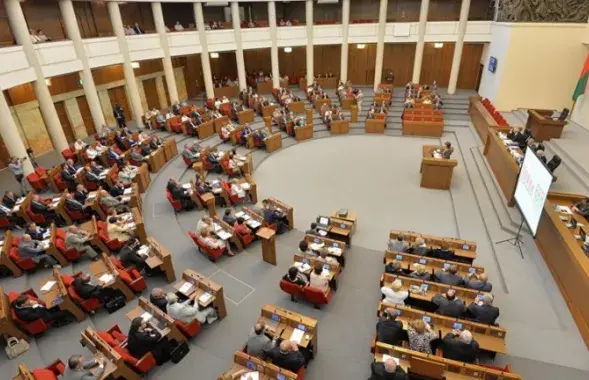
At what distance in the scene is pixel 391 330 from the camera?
198 inches

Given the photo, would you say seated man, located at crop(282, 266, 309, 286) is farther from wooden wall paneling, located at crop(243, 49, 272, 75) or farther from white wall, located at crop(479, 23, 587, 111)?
wooden wall paneling, located at crop(243, 49, 272, 75)

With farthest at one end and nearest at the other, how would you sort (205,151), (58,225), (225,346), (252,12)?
(252,12)
(205,151)
(58,225)
(225,346)

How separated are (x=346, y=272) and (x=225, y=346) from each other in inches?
110

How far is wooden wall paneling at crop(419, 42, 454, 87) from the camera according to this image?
1982 cm

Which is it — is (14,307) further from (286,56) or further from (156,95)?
(286,56)

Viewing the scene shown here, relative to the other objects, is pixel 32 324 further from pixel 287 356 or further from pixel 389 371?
pixel 389 371

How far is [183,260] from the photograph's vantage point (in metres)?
7.62

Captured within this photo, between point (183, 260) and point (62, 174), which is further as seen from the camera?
point (62, 174)

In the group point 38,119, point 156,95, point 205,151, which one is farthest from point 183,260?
point 156,95

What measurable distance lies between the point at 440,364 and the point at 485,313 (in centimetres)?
129

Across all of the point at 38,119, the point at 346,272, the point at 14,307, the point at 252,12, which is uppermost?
the point at 252,12

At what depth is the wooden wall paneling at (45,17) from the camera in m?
12.7

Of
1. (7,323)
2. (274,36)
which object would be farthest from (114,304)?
(274,36)

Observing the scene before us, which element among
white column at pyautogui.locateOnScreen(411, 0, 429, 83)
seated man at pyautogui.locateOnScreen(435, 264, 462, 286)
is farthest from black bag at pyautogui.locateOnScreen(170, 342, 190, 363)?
white column at pyautogui.locateOnScreen(411, 0, 429, 83)
